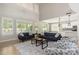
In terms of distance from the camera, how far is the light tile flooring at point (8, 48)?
2.29 meters

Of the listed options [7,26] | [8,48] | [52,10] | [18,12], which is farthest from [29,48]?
[52,10]

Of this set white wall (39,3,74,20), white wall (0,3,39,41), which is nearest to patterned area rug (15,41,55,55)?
white wall (0,3,39,41)

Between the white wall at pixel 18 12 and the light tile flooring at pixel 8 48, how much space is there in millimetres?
99

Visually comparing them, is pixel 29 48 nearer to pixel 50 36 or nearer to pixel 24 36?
pixel 24 36

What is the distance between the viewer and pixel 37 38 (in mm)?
2342

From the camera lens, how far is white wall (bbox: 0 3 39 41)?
2287 mm

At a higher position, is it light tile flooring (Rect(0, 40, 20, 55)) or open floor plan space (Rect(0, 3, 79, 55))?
open floor plan space (Rect(0, 3, 79, 55))

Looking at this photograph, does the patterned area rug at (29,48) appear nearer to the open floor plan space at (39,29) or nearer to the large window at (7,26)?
the open floor plan space at (39,29)

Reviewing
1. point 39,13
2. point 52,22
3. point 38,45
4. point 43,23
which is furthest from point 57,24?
point 38,45

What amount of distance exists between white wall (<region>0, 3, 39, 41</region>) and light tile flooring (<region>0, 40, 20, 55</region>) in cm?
10

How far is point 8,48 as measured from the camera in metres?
2.29

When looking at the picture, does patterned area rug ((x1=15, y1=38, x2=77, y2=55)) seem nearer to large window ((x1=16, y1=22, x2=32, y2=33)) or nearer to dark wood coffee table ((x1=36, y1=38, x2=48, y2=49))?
dark wood coffee table ((x1=36, y1=38, x2=48, y2=49))
